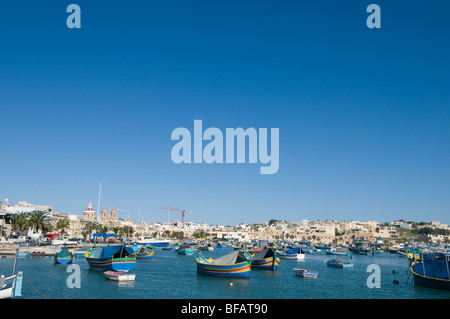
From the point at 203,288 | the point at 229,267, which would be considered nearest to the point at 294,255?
the point at 229,267

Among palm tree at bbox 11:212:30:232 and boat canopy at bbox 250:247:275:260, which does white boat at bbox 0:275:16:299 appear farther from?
palm tree at bbox 11:212:30:232

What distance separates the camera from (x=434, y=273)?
38.2m

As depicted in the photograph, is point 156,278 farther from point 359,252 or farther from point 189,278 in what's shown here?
point 359,252

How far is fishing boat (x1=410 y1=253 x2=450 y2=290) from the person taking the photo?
3697cm

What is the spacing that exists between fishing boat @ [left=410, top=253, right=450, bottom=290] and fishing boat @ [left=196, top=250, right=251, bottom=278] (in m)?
18.3

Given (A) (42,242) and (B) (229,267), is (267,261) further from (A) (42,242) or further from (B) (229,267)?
(A) (42,242)

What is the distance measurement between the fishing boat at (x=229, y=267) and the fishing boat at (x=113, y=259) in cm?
884

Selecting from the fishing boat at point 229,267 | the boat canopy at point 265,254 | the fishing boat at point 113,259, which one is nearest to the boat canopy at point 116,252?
the fishing boat at point 113,259

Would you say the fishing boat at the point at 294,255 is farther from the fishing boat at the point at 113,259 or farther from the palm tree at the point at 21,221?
the palm tree at the point at 21,221

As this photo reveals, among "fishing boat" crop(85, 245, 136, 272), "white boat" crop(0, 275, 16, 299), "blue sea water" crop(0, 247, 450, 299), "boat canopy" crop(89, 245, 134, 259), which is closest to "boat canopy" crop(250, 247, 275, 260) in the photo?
"blue sea water" crop(0, 247, 450, 299)

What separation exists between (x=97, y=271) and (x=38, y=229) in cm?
5436

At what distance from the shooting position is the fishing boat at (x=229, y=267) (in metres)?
43.6

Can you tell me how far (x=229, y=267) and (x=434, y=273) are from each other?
21.6 m
